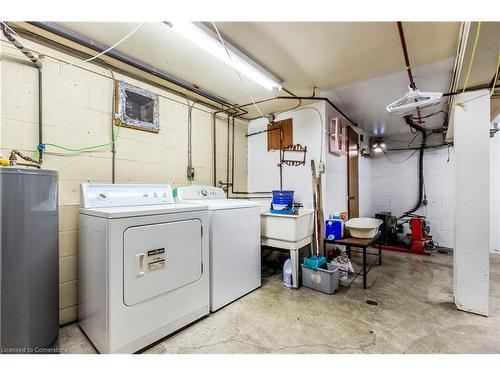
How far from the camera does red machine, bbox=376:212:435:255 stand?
4.39m

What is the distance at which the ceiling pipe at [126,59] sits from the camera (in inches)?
71.3

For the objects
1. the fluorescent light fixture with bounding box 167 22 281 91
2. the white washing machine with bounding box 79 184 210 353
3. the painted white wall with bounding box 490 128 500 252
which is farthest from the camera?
the painted white wall with bounding box 490 128 500 252

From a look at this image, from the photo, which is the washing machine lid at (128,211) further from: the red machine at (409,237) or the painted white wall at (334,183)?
the red machine at (409,237)

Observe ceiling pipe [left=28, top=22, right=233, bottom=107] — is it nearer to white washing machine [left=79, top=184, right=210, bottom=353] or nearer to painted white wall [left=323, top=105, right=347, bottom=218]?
white washing machine [left=79, top=184, right=210, bottom=353]

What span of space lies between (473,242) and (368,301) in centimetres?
118

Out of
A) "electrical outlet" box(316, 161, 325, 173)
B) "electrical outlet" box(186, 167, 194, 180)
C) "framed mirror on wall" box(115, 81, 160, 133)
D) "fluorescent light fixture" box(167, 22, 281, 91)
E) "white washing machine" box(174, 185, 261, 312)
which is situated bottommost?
"white washing machine" box(174, 185, 261, 312)

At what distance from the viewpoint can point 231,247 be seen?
238cm

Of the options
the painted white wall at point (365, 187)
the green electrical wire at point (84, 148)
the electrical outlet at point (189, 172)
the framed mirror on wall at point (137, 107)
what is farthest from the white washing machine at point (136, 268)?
the painted white wall at point (365, 187)

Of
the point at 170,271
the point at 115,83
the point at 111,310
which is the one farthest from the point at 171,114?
the point at 111,310

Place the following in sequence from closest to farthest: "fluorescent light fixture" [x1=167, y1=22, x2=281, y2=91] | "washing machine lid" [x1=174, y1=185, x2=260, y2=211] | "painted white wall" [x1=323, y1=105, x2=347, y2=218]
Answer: "fluorescent light fixture" [x1=167, y1=22, x2=281, y2=91], "washing machine lid" [x1=174, y1=185, x2=260, y2=211], "painted white wall" [x1=323, y1=105, x2=347, y2=218]

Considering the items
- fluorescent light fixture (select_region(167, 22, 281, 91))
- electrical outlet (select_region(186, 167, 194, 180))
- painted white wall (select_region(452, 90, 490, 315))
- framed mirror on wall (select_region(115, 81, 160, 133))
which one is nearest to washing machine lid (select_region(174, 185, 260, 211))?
electrical outlet (select_region(186, 167, 194, 180))

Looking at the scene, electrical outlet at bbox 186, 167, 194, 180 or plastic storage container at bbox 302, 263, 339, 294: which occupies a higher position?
electrical outlet at bbox 186, 167, 194, 180

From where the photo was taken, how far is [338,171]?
3.79m

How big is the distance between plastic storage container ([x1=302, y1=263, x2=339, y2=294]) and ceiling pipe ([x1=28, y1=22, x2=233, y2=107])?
2665 millimetres
